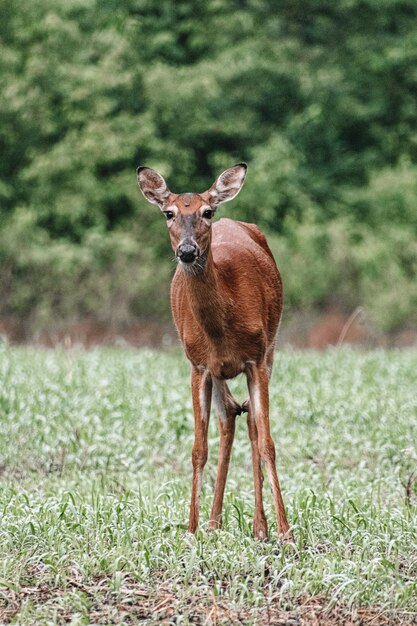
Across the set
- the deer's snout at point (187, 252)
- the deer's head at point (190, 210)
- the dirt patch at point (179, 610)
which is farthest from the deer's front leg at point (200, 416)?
the dirt patch at point (179, 610)

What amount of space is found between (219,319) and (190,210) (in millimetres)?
534

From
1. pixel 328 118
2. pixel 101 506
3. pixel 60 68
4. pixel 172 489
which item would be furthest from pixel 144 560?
pixel 328 118

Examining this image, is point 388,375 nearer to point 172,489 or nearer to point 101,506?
point 172,489

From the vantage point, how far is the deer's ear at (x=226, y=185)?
16.2ft

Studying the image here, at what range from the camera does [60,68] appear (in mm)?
21844

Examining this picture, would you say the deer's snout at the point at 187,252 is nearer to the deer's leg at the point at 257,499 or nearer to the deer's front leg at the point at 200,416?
the deer's front leg at the point at 200,416

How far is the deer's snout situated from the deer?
35mm

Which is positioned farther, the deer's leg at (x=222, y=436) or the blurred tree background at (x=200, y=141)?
the blurred tree background at (x=200, y=141)

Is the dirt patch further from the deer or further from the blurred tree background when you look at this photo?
the blurred tree background

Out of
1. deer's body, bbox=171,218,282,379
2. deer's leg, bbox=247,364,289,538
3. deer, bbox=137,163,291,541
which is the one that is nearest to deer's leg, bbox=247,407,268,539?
deer, bbox=137,163,291,541

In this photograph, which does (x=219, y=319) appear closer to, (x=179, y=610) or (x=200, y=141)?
(x=179, y=610)

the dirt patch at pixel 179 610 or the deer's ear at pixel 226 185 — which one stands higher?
the deer's ear at pixel 226 185

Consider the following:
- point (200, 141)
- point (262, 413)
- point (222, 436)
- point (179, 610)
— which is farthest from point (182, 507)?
point (200, 141)

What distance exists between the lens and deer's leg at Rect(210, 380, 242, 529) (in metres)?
5.26
